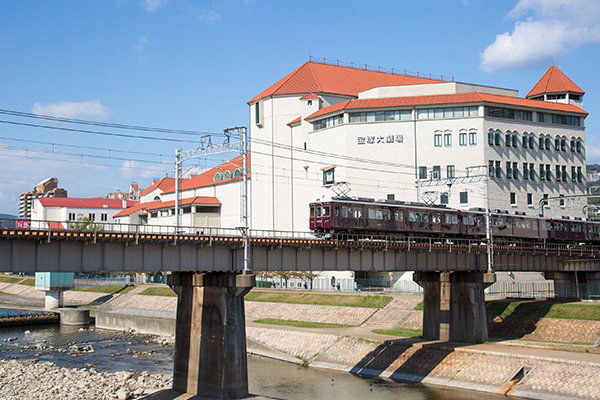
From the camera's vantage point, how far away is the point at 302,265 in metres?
42.9

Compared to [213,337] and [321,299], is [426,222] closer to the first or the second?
[321,299]

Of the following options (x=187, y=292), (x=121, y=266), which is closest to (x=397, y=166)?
(x=187, y=292)

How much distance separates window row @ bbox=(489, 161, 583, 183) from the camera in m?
89.4

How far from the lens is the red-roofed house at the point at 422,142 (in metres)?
89.4

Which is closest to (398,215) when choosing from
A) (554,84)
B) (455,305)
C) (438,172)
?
(455,305)

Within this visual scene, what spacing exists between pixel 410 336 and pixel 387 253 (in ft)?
37.6

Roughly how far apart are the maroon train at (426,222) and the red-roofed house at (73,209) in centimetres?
11365

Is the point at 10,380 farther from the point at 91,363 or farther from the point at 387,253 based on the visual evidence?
the point at 387,253

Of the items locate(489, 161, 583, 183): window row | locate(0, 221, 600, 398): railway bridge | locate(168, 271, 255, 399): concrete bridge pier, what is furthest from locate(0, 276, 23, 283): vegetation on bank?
locate(168, 271, 255, 399): concrete bridge pier

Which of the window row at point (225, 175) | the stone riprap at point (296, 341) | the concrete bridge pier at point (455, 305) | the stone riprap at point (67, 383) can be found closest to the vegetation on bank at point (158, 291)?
the window row at point (225, 175)

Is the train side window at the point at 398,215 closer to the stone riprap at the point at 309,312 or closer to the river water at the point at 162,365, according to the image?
the river water at the point at 162,365

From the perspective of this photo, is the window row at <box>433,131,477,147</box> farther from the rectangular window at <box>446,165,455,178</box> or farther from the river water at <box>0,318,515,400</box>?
the river water at <box>0,318,515,400</box>

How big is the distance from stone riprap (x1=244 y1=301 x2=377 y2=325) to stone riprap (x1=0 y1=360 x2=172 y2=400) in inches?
967

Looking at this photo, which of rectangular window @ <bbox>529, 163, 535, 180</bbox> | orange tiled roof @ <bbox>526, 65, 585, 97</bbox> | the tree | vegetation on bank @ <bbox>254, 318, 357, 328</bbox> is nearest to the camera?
the tree
